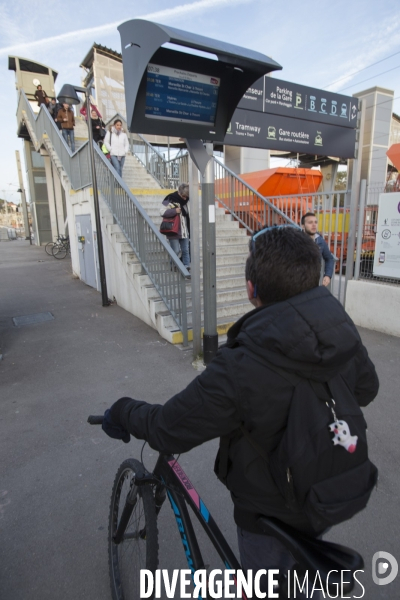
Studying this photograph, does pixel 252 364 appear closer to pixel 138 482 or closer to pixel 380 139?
pixel 138 482

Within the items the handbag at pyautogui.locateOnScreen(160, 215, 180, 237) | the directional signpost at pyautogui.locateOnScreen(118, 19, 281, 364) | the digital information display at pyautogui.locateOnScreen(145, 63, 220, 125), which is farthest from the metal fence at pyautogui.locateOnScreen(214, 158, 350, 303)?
the digital information display at pyautogui.locateOnScreen(145, 63, 220, 125)

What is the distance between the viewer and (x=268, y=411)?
3.59ft

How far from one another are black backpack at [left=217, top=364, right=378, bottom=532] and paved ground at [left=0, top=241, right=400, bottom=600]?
1416 millimetres

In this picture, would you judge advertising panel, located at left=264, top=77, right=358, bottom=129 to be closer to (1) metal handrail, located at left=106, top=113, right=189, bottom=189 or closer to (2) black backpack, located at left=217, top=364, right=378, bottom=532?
(1) metal handrail, located at left=106, top=113, right=189, bottom=189

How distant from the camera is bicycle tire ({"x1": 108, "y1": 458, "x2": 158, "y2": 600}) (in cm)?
170

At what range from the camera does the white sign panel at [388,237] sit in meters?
5.75

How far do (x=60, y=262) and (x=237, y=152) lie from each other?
36.0ft

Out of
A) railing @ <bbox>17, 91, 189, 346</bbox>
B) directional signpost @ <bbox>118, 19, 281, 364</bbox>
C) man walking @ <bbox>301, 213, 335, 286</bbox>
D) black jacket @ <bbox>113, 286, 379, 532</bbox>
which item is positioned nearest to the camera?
black jacket @ <bbox>113, 286, 379, 532</bbox>

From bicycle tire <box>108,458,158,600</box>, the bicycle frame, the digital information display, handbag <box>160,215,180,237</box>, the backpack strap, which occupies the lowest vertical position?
bicycle tire <box>108,458,158,600</box>

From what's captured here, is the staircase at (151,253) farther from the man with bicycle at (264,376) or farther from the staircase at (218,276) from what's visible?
the man with bicycle at (264,376)

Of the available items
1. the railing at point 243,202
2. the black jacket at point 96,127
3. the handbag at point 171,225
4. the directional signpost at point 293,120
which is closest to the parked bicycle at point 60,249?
the black jacket at point 96,127

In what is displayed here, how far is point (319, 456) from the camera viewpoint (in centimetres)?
106

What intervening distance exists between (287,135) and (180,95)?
419cm

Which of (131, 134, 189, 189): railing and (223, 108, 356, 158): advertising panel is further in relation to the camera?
(131, 134, 189, 189): railing
